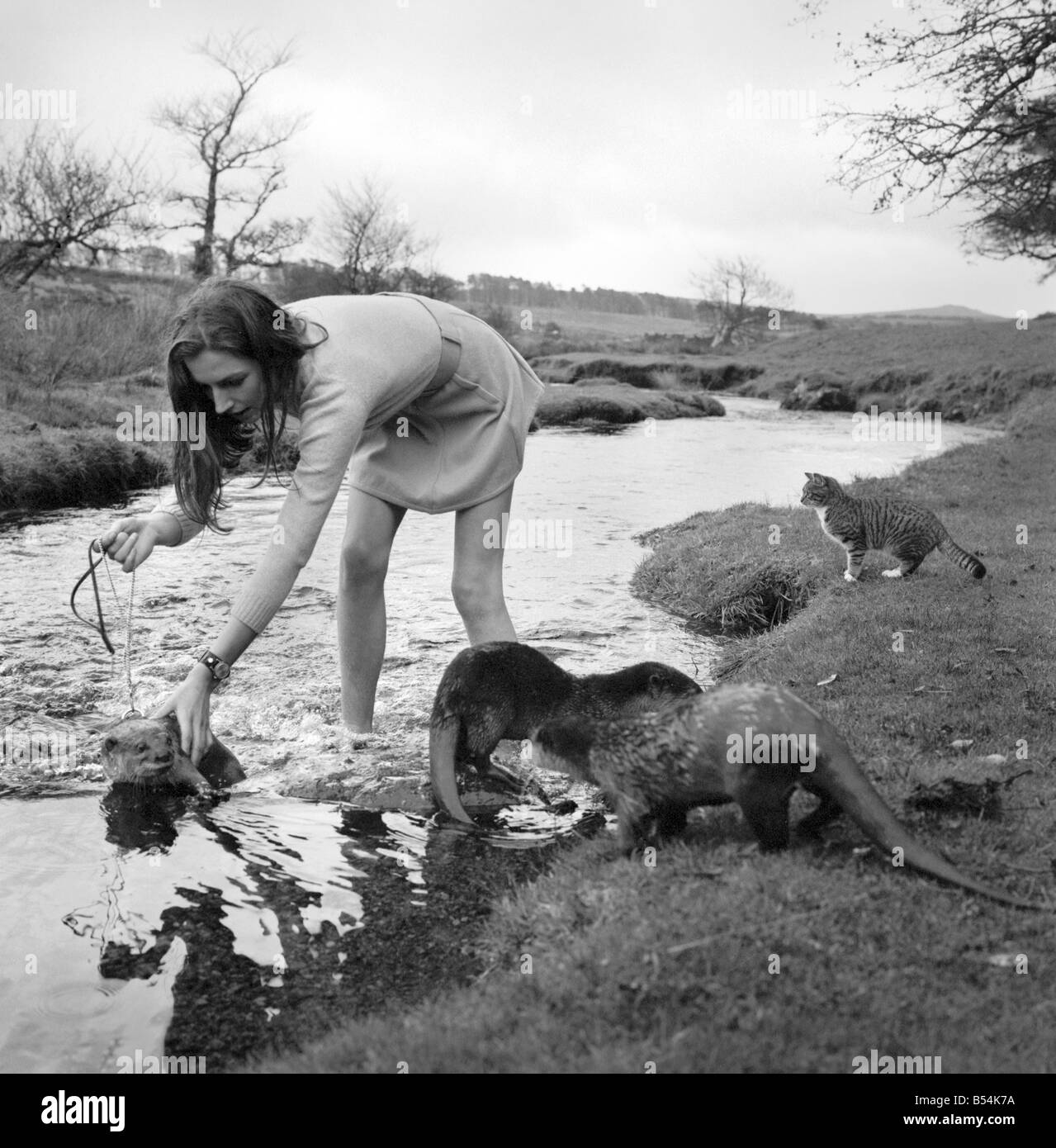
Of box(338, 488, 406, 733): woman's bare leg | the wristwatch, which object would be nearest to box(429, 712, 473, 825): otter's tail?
box(338, 488, 406, 733): woman's bare leg

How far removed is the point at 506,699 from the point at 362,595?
40.3 inches

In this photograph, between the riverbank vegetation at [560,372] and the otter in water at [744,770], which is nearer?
the otter in water at [744,770]

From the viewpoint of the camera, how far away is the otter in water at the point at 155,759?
521 centimetres

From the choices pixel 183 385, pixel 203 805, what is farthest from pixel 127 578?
pixel 183 385

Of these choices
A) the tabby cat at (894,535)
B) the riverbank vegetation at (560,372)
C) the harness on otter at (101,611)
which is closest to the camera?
the harness on otter at (101,611)

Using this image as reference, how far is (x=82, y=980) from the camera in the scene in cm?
371

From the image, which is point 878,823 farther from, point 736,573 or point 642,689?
point 736,573

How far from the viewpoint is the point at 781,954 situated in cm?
312

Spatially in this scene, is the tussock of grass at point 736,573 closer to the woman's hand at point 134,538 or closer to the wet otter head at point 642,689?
the wet otter head at point 642,689

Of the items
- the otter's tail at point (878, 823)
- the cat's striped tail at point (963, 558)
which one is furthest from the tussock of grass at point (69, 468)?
the otter's tail at point (878, 823)

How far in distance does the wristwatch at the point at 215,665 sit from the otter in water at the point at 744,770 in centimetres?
146

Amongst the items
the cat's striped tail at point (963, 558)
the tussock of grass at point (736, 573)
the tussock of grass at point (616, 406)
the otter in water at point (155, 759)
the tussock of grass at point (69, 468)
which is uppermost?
the tussock of grass at point (616, 406)
